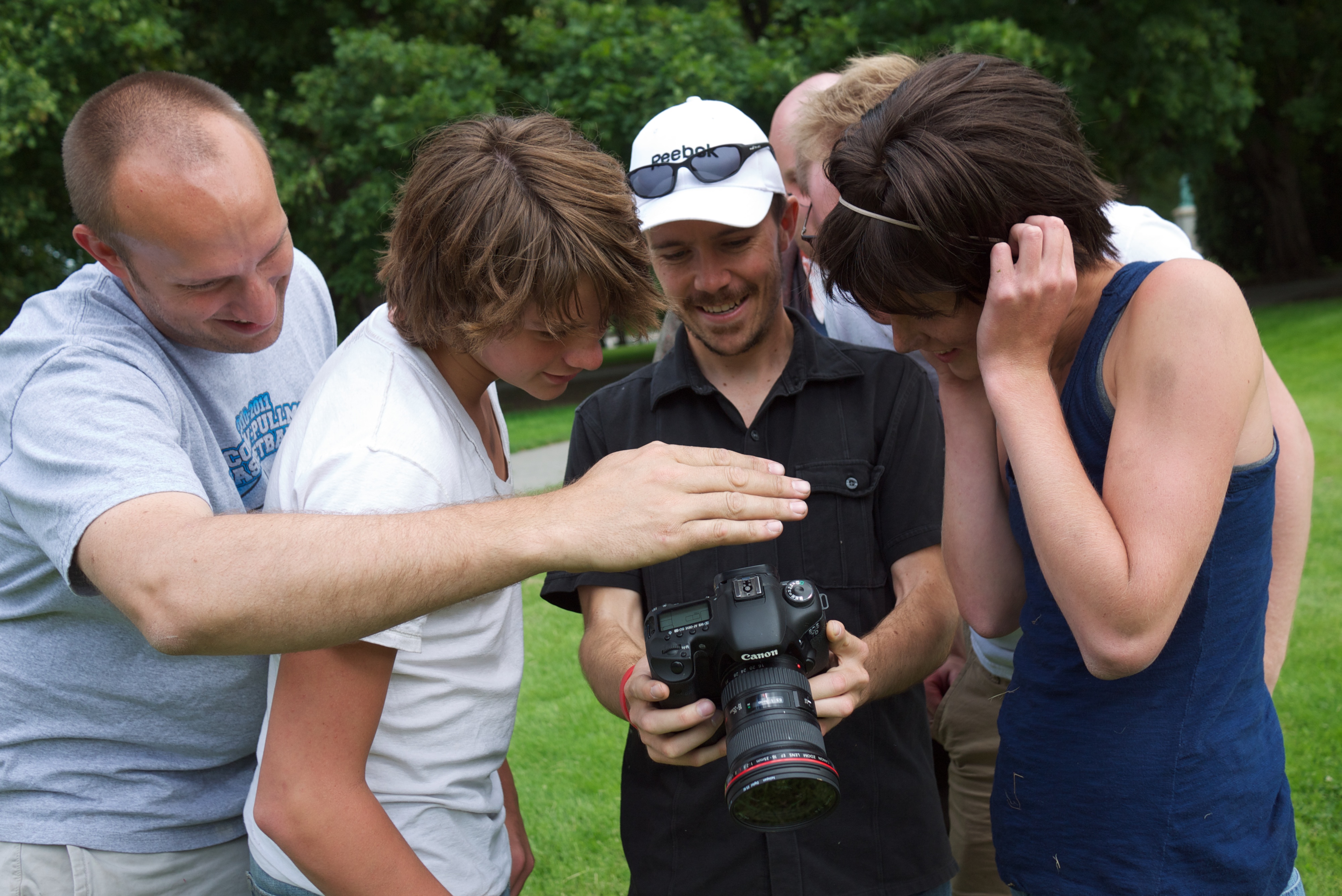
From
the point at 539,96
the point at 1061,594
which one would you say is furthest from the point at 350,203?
the point at 1061,594

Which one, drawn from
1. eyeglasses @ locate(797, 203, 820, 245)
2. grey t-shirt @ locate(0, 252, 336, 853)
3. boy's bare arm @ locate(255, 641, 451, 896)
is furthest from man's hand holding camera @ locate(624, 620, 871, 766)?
eyeglasses @ locate(797, 203, 820, 245)

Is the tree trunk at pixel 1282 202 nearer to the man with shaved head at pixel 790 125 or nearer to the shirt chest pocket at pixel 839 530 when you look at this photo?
the man with shaved head at pixel 790 125

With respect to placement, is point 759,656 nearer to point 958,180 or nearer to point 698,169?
point 958,180

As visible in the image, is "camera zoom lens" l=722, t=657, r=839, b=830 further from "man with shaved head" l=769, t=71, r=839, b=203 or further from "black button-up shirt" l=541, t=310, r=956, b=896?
"man with shaved head" l=769, t=71, r=839, b=203

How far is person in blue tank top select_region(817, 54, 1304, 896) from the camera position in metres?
1.63

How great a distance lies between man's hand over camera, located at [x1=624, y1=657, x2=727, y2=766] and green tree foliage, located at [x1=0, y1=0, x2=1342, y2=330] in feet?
34.5

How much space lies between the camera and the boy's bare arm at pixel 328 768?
165 cm

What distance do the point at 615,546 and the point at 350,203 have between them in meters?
12.6

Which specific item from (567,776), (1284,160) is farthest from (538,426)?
(1284,160)

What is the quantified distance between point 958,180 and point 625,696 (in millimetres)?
1179

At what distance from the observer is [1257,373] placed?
5.43 feet

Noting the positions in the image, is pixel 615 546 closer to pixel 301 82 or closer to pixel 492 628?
pixel 492 628

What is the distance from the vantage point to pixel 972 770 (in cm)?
307

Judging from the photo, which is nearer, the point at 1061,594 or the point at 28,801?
the point at 1061,594
